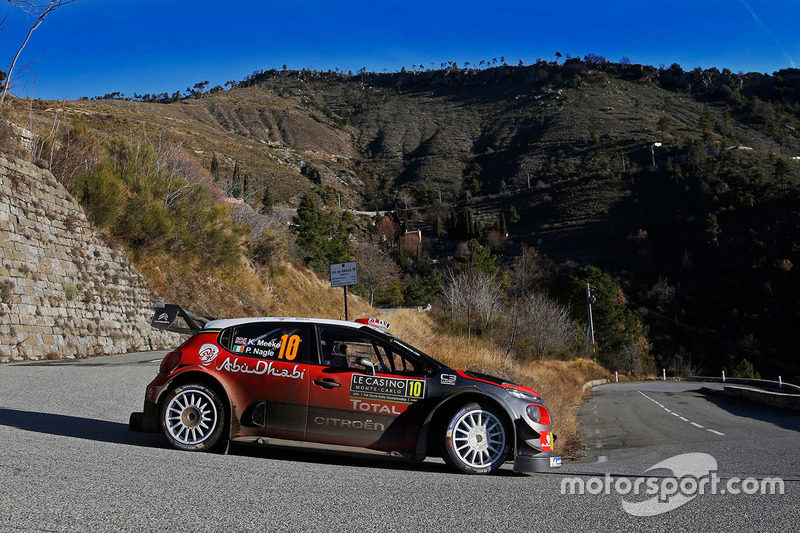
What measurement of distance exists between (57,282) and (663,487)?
17724 mm

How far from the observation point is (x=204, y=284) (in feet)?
88.9

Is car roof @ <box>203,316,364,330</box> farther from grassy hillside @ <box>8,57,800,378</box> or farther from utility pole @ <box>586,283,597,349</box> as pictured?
utility pole @ <box>586,283,597,349</box>

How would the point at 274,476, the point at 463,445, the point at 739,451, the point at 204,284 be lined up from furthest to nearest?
the point at 204,284
the point at 739,451
the point at 463,445
the point at 274,476

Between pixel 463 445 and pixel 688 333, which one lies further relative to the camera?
pixel 688 333

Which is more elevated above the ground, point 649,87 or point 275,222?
point 649,87

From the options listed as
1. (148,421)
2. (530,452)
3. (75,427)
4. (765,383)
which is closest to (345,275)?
(75,427)

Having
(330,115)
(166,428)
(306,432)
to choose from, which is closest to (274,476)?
(306,432)

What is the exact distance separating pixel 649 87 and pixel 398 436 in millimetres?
176153

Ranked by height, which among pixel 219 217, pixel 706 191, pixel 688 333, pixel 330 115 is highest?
pixel 330 115

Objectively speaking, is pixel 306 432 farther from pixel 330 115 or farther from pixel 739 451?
pixel 330 115

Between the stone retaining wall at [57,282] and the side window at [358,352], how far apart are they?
12498 millimetres

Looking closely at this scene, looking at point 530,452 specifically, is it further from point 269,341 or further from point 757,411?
point 757,411

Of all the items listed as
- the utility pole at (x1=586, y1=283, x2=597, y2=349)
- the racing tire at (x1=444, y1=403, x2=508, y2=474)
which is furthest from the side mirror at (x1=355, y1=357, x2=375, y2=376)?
the utility pole at (x1=586, y1=283, x2=597, y2=349)

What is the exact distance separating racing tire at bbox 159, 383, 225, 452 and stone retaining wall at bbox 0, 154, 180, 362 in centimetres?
1136
